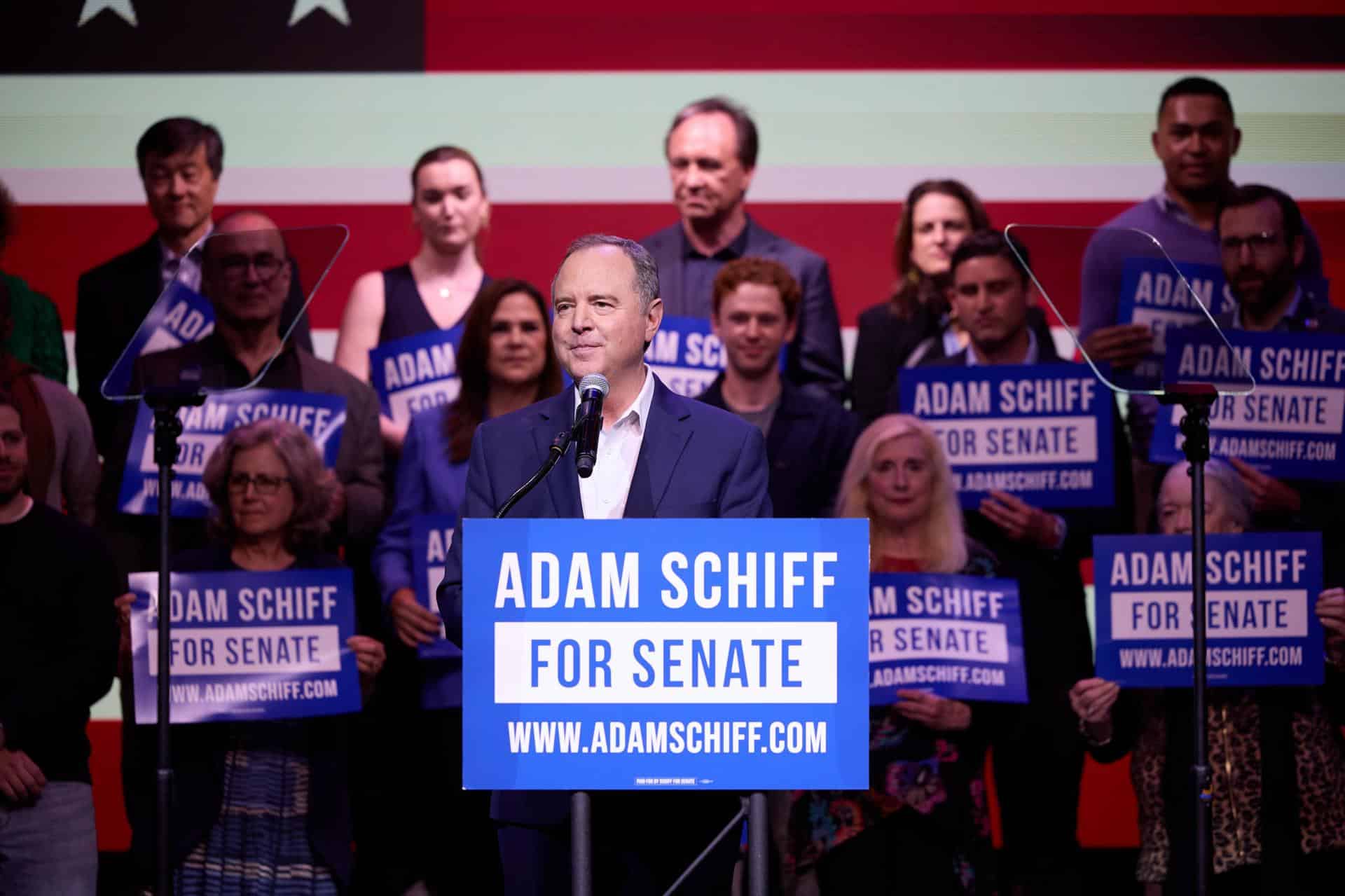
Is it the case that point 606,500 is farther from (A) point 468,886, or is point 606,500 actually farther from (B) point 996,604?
(A) point 468,886

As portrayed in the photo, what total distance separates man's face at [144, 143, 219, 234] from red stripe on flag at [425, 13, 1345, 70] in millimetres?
872

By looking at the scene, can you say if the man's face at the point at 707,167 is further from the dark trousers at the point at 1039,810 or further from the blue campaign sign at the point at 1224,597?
the dark trousers at the point at 1039,810

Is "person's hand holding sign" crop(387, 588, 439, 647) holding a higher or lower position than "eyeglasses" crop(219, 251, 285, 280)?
lower

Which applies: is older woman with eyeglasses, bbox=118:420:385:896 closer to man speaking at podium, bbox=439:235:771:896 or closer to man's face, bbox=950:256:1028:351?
man speaking at podium, bbox=439:235:771:896

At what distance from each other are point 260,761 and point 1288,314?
314cm

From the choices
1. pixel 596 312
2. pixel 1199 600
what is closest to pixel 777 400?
pixel 1199 600

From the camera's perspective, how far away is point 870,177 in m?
5.48

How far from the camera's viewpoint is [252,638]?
4211 mm

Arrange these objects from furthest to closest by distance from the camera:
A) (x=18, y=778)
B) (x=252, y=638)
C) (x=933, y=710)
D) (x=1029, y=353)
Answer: (x=1029, y=353)
(x=252, y=638)
(x=933, y=710)
(x=18, y=778)

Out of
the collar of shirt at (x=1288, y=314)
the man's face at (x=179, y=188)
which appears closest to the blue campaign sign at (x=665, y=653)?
the collar of shirt at (x=1288, y=314)

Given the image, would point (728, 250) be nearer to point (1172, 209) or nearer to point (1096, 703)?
point (1172, 209)

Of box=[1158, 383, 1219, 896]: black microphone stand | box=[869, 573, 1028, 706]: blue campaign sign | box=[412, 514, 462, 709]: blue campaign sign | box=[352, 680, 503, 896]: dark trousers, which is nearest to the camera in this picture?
box=[1158, 383, 1219, 896]: black microphone stand

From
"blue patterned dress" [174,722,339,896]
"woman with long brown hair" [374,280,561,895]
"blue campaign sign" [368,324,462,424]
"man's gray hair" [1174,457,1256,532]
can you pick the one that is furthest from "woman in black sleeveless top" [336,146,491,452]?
"man's gray hair" [1174,457,1256,532]

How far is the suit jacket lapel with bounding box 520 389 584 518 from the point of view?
2.49 meters
